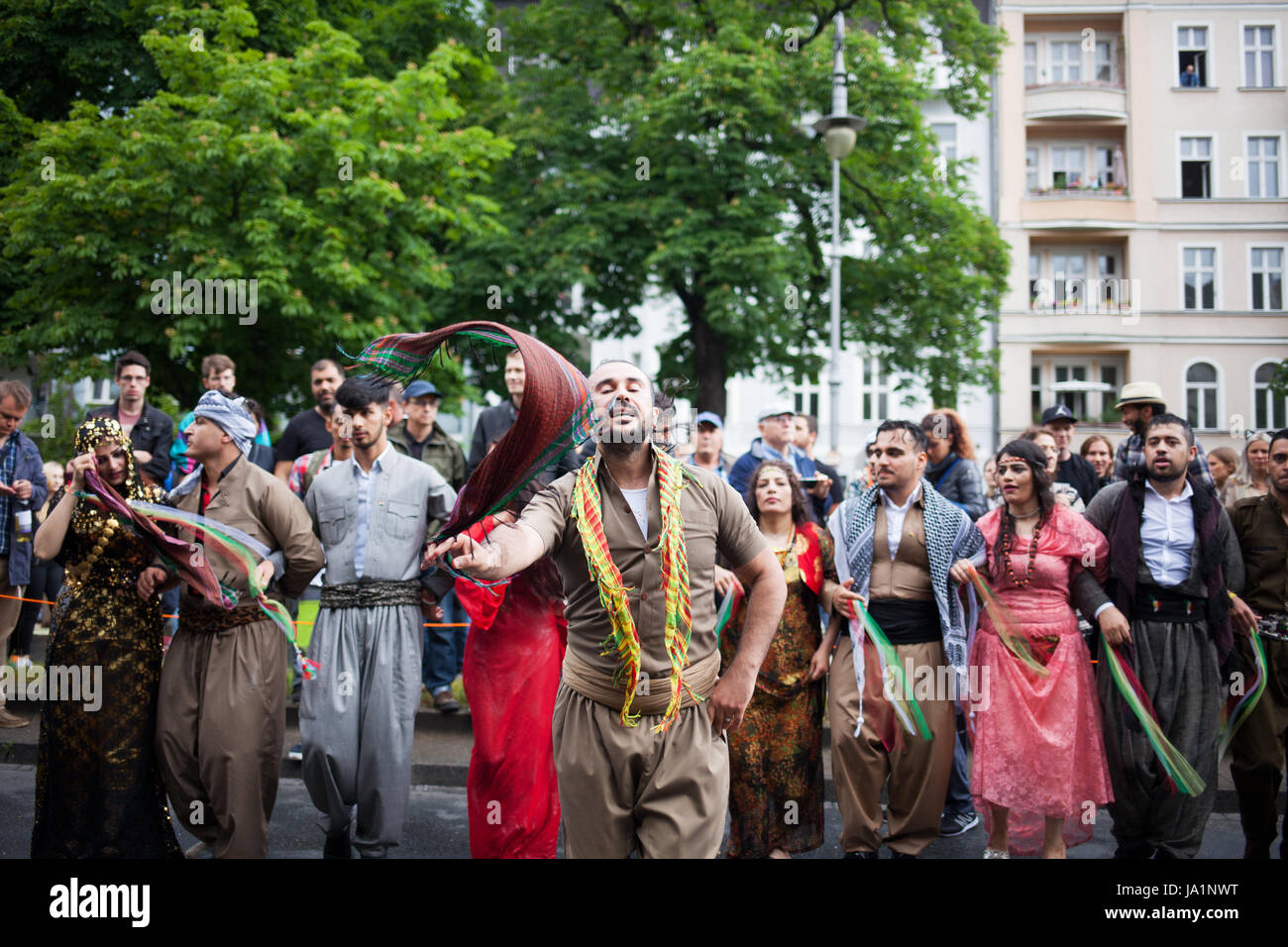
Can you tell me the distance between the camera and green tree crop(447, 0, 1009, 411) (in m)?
17.1

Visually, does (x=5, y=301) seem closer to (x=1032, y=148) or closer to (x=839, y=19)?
(x=839, y=19)

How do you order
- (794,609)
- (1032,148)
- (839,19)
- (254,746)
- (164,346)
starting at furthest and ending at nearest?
(1032,148)
(839,19)
(164,346)
(794,609)
(254,746)

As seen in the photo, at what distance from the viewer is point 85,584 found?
181 inches

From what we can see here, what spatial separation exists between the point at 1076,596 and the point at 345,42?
12317mm

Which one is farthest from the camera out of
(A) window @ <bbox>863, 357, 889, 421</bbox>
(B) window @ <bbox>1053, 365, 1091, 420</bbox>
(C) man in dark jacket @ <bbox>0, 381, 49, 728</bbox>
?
(A) window @ <bbox>863, 357, 889, 421</bbox>

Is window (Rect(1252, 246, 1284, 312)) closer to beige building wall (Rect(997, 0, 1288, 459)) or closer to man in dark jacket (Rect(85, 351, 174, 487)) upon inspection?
beige building wall (Rect(997, 0, 1288, 459))

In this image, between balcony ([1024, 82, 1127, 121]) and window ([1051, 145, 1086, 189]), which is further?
window ([1051, 145, 1086, 189])

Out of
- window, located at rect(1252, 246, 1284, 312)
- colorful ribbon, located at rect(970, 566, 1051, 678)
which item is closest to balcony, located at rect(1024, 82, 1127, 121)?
window, located at rect(1252, 246, 1284, 312)

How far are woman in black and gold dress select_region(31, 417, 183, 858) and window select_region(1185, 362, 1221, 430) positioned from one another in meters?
29.4

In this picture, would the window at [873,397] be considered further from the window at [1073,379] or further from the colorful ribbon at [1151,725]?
the colorful ribbon at [1151,725]

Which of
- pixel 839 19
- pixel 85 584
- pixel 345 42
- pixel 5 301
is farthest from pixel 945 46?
pixel 85 584

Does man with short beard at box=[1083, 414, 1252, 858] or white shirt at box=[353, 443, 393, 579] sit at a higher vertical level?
white shirt at box=[353, 443, 393, 579]

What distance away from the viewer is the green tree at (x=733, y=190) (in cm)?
1714

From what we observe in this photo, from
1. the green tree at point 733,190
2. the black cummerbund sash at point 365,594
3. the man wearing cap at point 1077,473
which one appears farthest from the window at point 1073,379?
the black cummerbund sash at point 365,594
